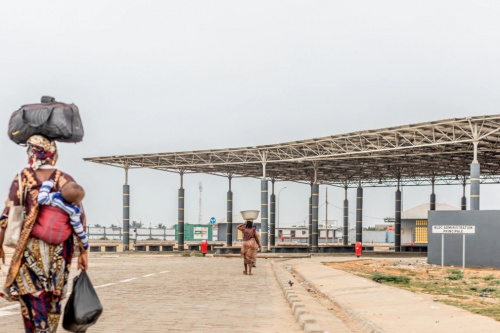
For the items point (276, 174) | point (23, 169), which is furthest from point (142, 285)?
point (276, 174)

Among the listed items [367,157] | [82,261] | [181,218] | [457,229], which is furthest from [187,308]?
[181,218]

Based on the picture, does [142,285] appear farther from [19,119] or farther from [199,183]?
[199,183]

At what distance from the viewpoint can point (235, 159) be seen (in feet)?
169

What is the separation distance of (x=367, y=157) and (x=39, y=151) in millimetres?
41114

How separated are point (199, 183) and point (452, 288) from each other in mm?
129648

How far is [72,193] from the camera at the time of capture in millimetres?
5270

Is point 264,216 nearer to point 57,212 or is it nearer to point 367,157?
point 367,157

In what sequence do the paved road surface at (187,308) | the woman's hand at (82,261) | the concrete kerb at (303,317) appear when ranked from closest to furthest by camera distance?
the woman's hand at (82,261)
the concrete kerb at (303,317)
the paved road surface at (187,308)

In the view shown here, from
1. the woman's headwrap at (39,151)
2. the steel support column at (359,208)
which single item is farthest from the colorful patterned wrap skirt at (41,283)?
the steel support column at (359,208)

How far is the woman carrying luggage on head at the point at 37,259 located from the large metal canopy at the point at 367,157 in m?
30.1

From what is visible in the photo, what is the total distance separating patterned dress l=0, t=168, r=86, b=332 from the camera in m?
5.26

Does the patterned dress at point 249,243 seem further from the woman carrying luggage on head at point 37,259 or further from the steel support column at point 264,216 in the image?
the steel support column at point 264,216

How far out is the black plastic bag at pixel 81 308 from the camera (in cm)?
520

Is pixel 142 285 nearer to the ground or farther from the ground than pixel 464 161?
nearer to the ground
